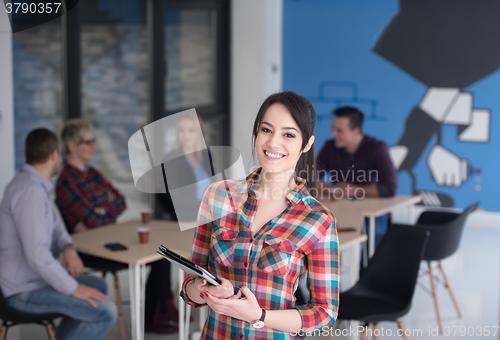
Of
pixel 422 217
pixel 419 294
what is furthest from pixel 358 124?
pixel 419 294

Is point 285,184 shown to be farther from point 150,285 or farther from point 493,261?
point 493,261

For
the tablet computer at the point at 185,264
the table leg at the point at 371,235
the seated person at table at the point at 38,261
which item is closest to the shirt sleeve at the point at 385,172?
the table leg at the point at 371,235

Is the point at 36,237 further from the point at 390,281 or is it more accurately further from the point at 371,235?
the point at 371,235

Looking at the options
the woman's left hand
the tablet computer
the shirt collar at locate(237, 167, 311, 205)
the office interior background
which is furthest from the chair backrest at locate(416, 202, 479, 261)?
the tablet computer

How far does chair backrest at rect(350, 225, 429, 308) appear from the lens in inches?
110

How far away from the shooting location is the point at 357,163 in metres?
4.39

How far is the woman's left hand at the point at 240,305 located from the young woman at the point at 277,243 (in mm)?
15

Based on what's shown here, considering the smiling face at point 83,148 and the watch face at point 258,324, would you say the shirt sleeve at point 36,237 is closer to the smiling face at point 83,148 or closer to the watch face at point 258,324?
the smiling face at point 83,148

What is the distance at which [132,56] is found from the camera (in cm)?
543

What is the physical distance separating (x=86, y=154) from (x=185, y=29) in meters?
2.93

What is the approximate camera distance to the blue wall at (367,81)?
6816 millimetres

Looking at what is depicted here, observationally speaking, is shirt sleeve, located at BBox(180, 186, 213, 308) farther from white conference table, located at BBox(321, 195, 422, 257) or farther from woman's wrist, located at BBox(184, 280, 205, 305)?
white conference table, located at BBox(321, 195, 422, 257)

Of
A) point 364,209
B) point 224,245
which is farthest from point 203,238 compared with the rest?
point 364,209

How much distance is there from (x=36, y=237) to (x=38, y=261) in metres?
0.11
